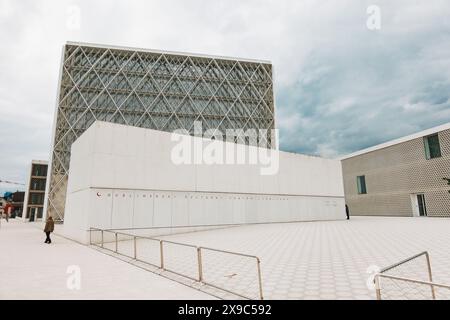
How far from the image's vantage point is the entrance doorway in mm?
26016

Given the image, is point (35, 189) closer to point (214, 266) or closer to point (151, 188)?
point (151, 188)

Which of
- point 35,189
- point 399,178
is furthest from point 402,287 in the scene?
point 35,189

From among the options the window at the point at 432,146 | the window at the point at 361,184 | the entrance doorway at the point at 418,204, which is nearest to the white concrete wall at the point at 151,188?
the entrance doorway at the point at 418,204

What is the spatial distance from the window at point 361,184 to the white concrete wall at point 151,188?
1656 cm

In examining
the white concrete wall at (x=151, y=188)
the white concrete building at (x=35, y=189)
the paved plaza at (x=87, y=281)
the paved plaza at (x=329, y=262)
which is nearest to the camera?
the paved plaza at (x=87, y=281)

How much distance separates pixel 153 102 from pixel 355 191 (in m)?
29.6

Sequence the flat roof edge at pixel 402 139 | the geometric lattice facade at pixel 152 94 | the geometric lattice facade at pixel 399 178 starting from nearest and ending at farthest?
the flat roof edge at pixel 402 139
the geometric lattice facade at pixel 399 178
the geometric lattice facade at pixel 152 94

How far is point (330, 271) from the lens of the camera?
6.01 m

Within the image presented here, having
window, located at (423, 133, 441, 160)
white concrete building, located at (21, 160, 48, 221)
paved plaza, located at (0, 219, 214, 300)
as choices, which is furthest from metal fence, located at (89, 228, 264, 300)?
white concrete building, located at (21, 160, 48, 221)

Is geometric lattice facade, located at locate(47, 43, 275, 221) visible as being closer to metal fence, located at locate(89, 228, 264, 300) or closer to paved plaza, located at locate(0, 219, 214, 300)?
paved plaza, located at locate(0, 219, 214, 300)

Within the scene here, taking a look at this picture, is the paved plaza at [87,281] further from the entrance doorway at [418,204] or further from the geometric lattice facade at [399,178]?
the entrance doorway at [418,204]

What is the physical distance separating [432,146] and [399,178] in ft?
14.8

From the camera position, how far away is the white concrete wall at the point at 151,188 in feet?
41.2

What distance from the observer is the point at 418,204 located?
26.4 m
